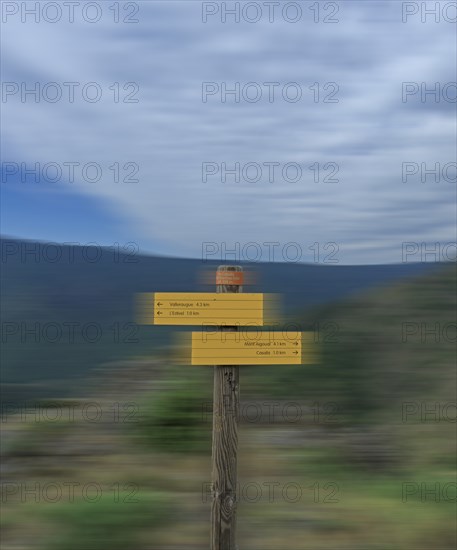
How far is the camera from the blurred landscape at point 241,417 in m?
2.97

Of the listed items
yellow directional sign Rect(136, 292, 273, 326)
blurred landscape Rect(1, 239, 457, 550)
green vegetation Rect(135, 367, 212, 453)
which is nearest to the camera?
yellow directional sign Rect(136, 292, 273, 326)

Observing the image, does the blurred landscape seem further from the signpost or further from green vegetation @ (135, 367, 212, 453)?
the signpost

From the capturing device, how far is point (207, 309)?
2.69 m

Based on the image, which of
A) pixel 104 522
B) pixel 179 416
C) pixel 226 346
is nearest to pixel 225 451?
pixel 226 346

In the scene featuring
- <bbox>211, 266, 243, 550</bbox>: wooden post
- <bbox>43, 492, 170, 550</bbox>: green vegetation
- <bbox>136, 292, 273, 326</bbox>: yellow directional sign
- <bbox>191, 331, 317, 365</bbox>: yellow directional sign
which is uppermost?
<bbox>136, 292, 273, 326</bbox>: yellow directional sign

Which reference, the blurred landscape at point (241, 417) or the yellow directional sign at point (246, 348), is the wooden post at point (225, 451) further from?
the blurred landscape at point (241, 417)

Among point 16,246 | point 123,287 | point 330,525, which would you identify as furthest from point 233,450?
point 16,246

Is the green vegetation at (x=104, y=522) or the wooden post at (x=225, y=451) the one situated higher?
the wooden post at (x=225, y=451)

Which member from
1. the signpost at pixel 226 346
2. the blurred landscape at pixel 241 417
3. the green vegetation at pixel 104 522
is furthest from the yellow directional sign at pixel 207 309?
the green vegetation at pixel 104 522

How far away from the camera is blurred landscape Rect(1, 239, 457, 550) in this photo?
117 inches

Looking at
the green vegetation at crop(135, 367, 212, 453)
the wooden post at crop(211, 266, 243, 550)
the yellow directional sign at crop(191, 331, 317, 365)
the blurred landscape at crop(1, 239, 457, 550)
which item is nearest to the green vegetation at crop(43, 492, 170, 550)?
the blurred landscape at crop(1, 239, 457, 550)

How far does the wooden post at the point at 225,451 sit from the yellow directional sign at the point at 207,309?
9 cm

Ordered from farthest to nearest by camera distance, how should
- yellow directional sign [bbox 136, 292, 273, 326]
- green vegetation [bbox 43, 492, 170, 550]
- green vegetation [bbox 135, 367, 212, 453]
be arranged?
green vegetation [bbox 135, 367, 212, 453] → green vegetation [bbox 43, 492, 170, 550] → yellow directional sign [bbox 136, 292, 273, 326]

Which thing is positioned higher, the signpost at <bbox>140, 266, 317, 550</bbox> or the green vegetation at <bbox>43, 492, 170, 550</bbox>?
the signpost at <bbox>140, 266, 317, 550</bbox>
